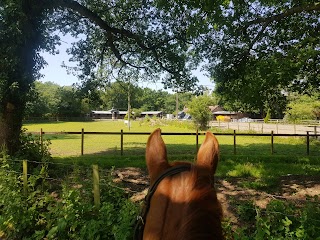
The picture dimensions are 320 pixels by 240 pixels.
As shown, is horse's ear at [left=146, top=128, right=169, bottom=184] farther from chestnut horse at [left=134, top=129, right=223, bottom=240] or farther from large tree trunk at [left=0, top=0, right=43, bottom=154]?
large tree trunk at [left=0, top=0, right=43, bottom=154]

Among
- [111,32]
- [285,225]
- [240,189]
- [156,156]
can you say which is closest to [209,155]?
[156,156]

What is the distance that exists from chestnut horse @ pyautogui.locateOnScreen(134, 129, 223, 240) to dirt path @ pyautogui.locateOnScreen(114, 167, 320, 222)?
13.3 ft

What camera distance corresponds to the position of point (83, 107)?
68562 mm

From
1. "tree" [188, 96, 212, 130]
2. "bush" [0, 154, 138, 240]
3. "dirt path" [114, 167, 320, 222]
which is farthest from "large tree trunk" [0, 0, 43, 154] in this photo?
"tree" [188, 96, 212, 130]

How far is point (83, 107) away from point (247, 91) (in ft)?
209

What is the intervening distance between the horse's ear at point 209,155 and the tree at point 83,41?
6560 mm

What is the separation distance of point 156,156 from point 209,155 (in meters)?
0.25

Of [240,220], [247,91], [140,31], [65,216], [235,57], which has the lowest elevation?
[240,220]

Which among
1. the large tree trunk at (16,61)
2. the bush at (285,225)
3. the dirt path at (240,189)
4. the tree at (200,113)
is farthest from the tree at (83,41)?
the tree at (200,113)

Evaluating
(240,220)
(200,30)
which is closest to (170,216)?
(240,220)

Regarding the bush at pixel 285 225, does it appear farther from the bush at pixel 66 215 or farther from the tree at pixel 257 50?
the tree at pixel 257 50

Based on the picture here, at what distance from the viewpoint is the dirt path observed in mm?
5699

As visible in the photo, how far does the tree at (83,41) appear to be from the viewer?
6.68m

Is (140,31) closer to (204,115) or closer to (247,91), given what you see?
(247,91)
